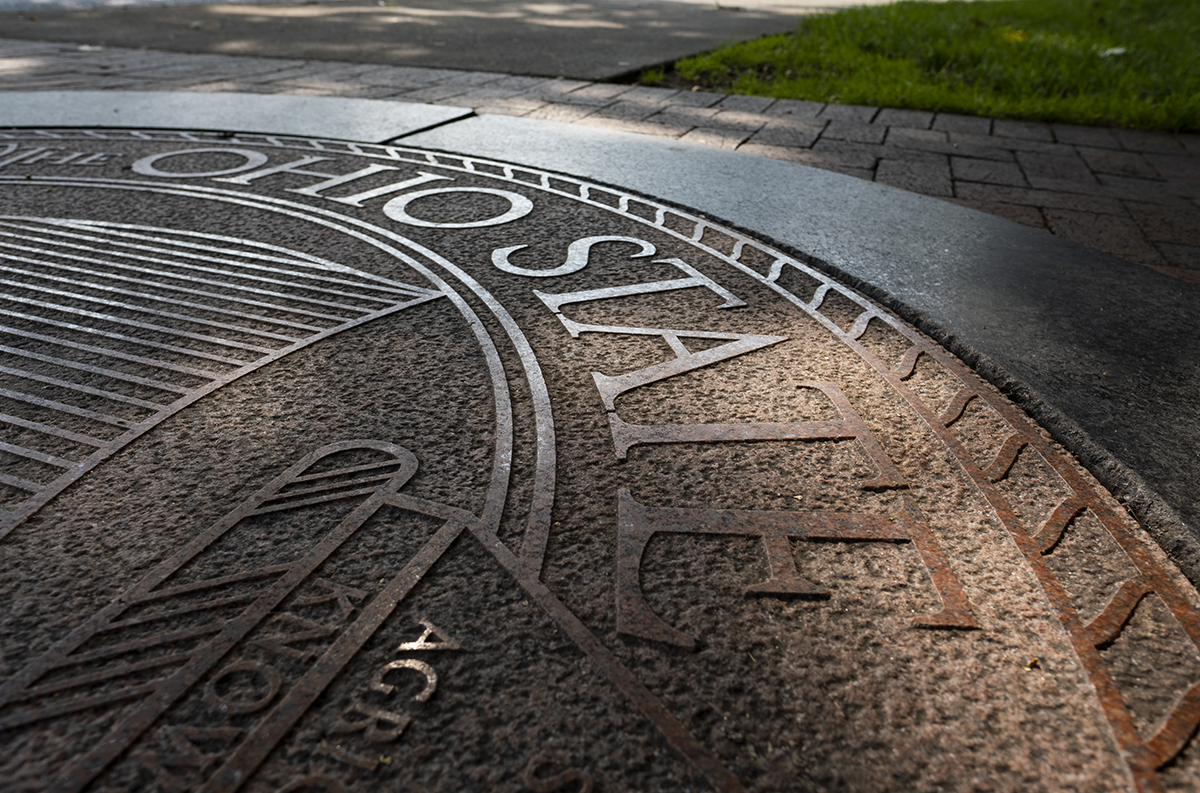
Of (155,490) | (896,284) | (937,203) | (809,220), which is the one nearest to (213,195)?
(155,490)

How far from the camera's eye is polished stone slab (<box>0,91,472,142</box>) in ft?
11.9

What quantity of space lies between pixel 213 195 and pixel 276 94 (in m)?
1.91

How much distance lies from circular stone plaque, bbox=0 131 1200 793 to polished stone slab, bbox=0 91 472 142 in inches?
64.9

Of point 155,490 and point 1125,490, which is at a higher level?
point 1125,490

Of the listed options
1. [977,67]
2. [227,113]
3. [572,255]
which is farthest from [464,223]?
[977,67]

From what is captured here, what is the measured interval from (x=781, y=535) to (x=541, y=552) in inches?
16.5

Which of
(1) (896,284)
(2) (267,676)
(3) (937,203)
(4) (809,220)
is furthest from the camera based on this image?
(3) (937,203)

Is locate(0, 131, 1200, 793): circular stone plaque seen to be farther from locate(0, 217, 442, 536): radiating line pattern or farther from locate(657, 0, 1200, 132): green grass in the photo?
locate(657, 0, 1200, 132): green grass

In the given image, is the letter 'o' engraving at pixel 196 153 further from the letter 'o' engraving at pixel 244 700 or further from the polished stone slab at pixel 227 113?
the letter 'o' engraving at pixel 244 700

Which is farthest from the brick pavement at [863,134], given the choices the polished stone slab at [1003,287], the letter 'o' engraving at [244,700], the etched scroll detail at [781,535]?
the letter 'o' engraving at [244,700]

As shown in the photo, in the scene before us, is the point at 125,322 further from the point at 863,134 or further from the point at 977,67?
the point at 977,67

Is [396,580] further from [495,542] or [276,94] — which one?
[276,94]

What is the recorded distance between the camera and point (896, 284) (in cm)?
228

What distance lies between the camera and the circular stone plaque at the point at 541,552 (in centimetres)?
100
